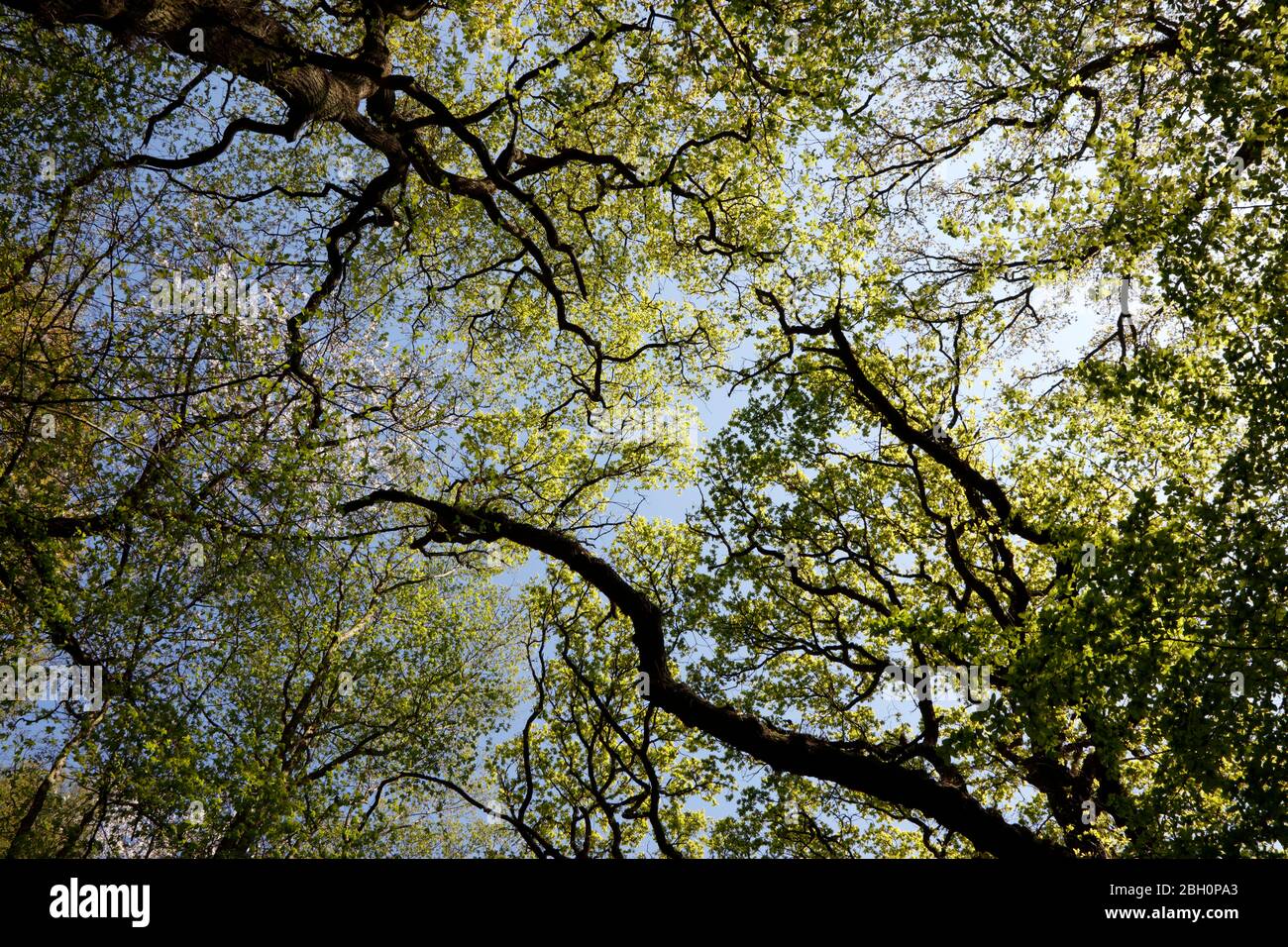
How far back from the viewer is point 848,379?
14.3 m

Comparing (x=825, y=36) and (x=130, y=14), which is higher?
(x=825, y=36)

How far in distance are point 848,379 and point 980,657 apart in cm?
658

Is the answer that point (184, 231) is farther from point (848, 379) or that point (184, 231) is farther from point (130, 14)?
point (848, 379)

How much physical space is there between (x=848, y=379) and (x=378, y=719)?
39.5 feet

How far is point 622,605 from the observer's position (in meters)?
9.48

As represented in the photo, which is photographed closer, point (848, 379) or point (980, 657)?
A: point (980, 657)

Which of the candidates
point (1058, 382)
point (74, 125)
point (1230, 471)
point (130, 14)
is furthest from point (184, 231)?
point (1058, 382)
